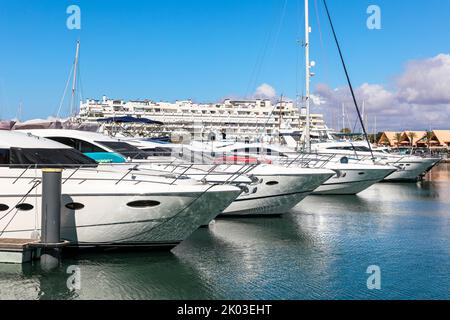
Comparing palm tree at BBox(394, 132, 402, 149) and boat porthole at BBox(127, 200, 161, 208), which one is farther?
palm tree at BBox(394, 132, 402, 149)

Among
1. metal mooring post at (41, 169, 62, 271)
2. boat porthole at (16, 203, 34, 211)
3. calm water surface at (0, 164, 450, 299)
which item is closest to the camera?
calm water surface at (0, 164, 450, 299)

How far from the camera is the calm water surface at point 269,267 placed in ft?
38.2

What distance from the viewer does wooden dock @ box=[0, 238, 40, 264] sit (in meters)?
12.7

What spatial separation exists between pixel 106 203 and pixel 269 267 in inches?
167

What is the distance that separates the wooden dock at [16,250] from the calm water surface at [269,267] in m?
0.21

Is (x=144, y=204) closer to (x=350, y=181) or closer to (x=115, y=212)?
(x=115, y=212)

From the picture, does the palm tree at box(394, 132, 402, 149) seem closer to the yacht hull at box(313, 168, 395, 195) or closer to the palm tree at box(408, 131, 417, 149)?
the palm tree at box(408, 131, 417, 149)

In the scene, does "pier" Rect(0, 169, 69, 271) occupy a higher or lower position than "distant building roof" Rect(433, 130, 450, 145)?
lower

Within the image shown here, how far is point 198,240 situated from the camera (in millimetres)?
17031

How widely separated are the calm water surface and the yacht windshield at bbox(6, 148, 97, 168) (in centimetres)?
253

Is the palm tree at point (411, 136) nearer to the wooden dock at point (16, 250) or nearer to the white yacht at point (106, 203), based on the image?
the white yacht at point (106, 203)
